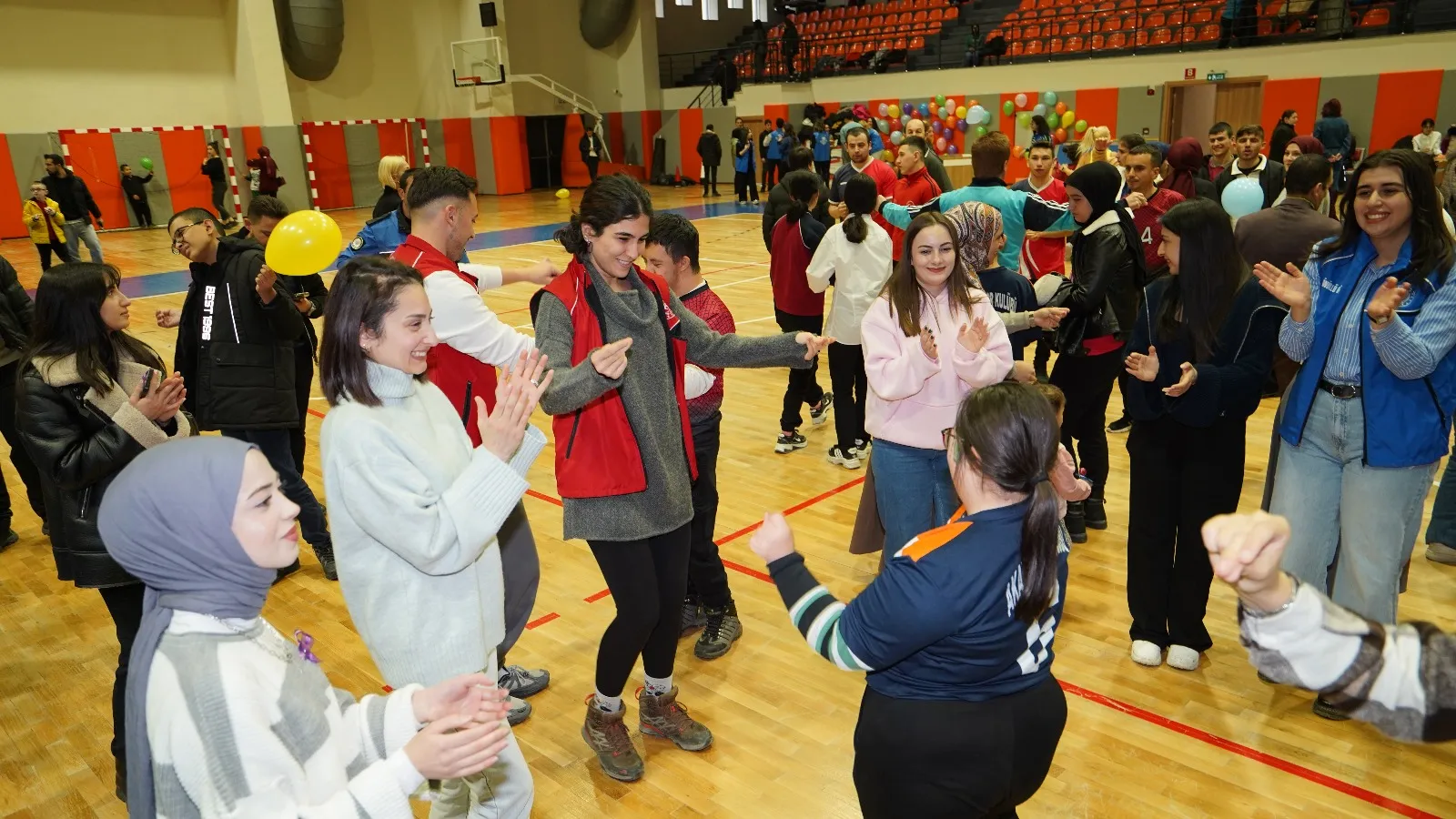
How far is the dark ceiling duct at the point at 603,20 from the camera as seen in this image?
80.7 ft

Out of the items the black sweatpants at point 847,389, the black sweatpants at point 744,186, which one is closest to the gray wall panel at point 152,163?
the black sweatpants at point 744,186

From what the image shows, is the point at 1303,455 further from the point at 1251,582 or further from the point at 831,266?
the point at 831,266

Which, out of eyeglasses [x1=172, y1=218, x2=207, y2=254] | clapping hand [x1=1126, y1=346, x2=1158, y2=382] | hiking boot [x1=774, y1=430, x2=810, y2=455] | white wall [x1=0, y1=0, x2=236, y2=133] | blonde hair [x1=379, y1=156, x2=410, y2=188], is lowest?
hiking boot [x1=774, y1=430, x2=810, y2=455]

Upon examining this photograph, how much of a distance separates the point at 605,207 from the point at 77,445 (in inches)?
72.8

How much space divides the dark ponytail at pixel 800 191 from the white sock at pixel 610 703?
3.63 metres

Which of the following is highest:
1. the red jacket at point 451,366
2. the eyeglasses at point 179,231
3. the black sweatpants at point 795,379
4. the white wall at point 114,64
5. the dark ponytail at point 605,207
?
the white wall at point 114,64

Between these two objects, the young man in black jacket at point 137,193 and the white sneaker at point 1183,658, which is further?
the young man in black jacket at point 137,193

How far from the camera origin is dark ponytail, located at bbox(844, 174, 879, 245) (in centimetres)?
529

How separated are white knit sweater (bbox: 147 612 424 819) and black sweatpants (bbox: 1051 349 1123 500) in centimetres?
359

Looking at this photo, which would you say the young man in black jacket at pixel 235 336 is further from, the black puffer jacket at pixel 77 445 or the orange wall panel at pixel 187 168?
the orange wall panel at pixel 187 168

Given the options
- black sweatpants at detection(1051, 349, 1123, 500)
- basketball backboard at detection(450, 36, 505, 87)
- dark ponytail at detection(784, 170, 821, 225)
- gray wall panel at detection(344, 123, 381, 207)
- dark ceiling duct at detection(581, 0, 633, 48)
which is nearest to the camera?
black sweatpants at detection(1051, 349, 1123, 500)

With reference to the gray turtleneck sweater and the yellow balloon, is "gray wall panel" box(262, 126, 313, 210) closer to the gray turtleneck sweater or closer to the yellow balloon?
the yellow balloon

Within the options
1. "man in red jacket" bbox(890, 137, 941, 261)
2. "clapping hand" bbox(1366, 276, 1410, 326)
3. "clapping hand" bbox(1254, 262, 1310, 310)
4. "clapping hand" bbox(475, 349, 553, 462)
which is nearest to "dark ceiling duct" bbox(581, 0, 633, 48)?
"man in red jacket" bbox(890, 137, 941, 261)

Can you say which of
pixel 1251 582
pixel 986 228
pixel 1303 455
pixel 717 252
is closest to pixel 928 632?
pixel 1251 582
